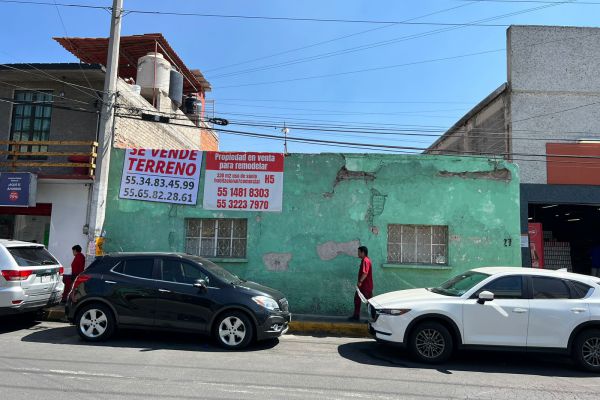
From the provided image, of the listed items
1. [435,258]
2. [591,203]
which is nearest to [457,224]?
[435,258]

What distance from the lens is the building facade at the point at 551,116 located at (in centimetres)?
1274

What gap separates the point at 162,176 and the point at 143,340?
181 inches

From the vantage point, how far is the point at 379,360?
7113 mm

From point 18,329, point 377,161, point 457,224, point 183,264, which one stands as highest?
point 377,161

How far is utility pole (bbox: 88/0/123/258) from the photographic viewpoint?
34.9ft

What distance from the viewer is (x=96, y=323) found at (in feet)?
25.6

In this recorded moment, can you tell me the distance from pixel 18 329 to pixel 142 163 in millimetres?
4610

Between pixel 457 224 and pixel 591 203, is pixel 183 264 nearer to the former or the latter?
pixel 457 224

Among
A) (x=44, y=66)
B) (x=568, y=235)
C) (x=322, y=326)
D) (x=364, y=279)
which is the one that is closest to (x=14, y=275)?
(x=322, y=326)

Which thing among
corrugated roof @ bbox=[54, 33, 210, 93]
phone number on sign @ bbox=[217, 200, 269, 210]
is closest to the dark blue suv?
phone number on sign @ bbox=[217, 200, 269, 210]

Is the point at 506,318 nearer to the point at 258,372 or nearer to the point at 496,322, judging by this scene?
the point at 496,322

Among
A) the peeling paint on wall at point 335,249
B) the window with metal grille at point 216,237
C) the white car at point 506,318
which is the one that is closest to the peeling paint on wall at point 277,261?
the window with metal grille at point 216,237

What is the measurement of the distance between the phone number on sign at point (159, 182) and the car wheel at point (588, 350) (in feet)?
27.9

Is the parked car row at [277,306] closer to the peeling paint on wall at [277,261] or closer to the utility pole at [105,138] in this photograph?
the utility pole at [105,138]
